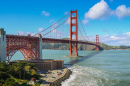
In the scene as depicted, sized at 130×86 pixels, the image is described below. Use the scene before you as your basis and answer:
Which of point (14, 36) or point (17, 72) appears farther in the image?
point (14, 36)

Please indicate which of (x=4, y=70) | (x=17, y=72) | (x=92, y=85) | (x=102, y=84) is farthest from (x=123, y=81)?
(x=4, y=70)

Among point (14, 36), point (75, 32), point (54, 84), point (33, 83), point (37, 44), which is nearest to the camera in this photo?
point (33, 83)

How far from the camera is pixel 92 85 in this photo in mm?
26844

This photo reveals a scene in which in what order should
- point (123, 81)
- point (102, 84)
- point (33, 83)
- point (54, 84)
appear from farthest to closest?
point (123, 81) → point (102, 84) → point (54, 84) → point (33, 83)

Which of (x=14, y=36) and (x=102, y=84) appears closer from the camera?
(x=102, y=84)

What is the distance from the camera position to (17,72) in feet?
84.4

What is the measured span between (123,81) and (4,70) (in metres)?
25.2

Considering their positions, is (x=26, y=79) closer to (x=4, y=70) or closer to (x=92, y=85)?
(x=4, y=70)

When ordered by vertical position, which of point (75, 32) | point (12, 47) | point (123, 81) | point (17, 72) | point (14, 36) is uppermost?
point (75, 32)

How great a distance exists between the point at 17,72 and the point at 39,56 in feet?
78.6

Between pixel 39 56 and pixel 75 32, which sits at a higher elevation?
pixel 75 32

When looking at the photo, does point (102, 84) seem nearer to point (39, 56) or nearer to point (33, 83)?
point (33, 83)

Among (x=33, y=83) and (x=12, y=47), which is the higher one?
(x=12, y=47)

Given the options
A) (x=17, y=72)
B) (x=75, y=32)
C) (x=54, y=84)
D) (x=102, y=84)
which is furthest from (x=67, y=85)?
(x=75, y=32)
